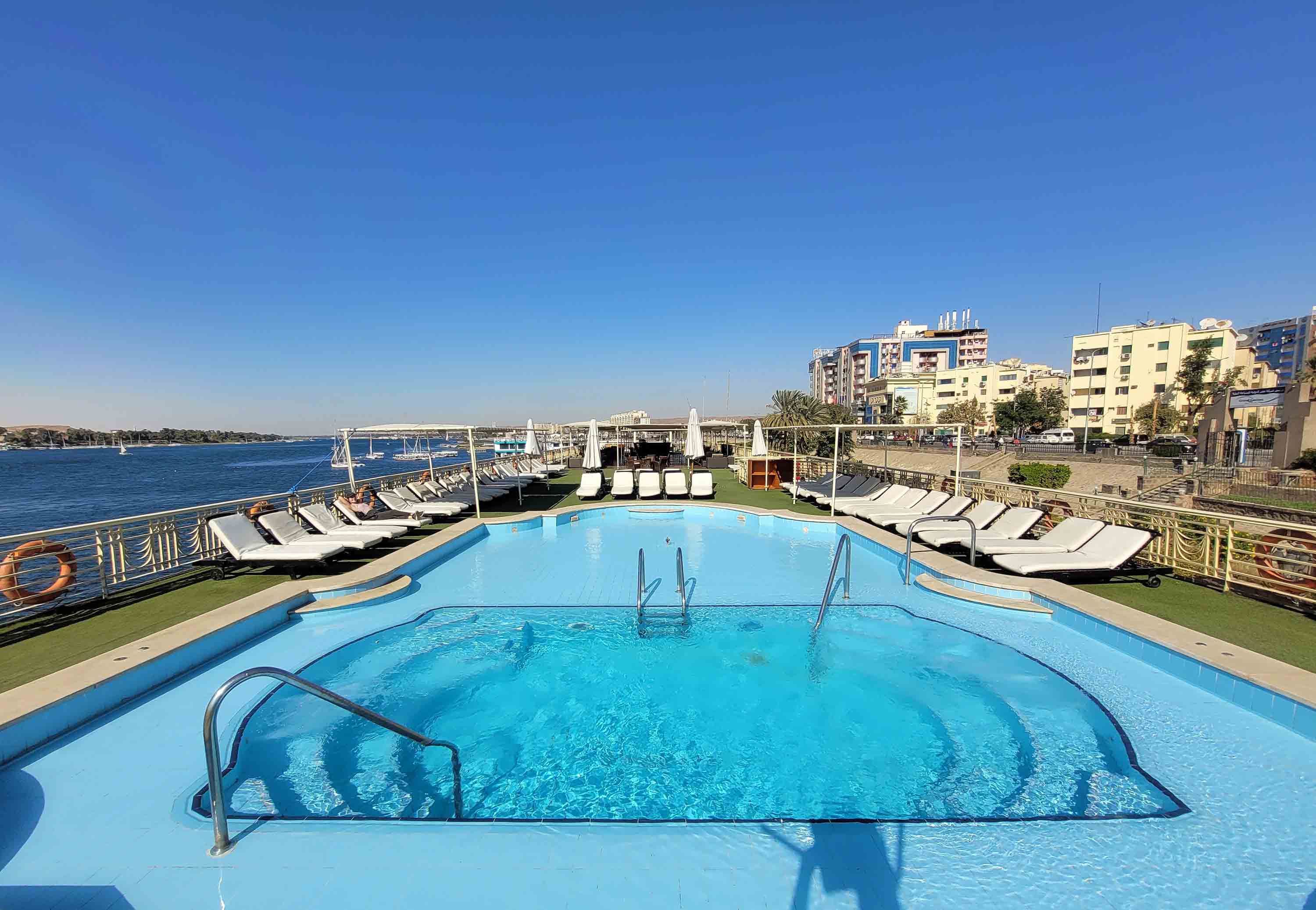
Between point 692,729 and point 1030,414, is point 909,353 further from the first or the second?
point 692,729

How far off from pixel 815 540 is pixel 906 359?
96.1 metres

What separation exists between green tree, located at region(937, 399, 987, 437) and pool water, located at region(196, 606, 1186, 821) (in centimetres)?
6990

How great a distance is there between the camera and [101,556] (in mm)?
5824

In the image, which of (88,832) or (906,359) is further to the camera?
(906,359)

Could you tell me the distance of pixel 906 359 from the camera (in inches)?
3698

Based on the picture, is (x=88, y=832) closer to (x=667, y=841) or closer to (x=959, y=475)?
(x=667, y=841)

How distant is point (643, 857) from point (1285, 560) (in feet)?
22.2

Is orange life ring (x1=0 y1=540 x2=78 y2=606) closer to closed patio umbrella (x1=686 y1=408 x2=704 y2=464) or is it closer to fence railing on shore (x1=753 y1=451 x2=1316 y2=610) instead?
closed patio umbrella (x1=686 y1=408 x2=704 y2=464)

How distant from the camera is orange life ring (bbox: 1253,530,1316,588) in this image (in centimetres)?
500

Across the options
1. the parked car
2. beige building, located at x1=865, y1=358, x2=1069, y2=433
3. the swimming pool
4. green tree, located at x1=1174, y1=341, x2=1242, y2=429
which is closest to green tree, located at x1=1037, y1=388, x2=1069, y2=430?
beige building, located at x1=865, y1=358, x2=1069, y2=433

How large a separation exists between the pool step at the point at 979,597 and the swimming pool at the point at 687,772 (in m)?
0.12

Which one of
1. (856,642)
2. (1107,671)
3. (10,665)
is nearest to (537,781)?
(856,642)

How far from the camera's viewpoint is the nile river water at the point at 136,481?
30.4 m

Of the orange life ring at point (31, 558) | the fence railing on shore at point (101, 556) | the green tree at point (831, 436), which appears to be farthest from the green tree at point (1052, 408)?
the orange life ring at point (31, 558)
